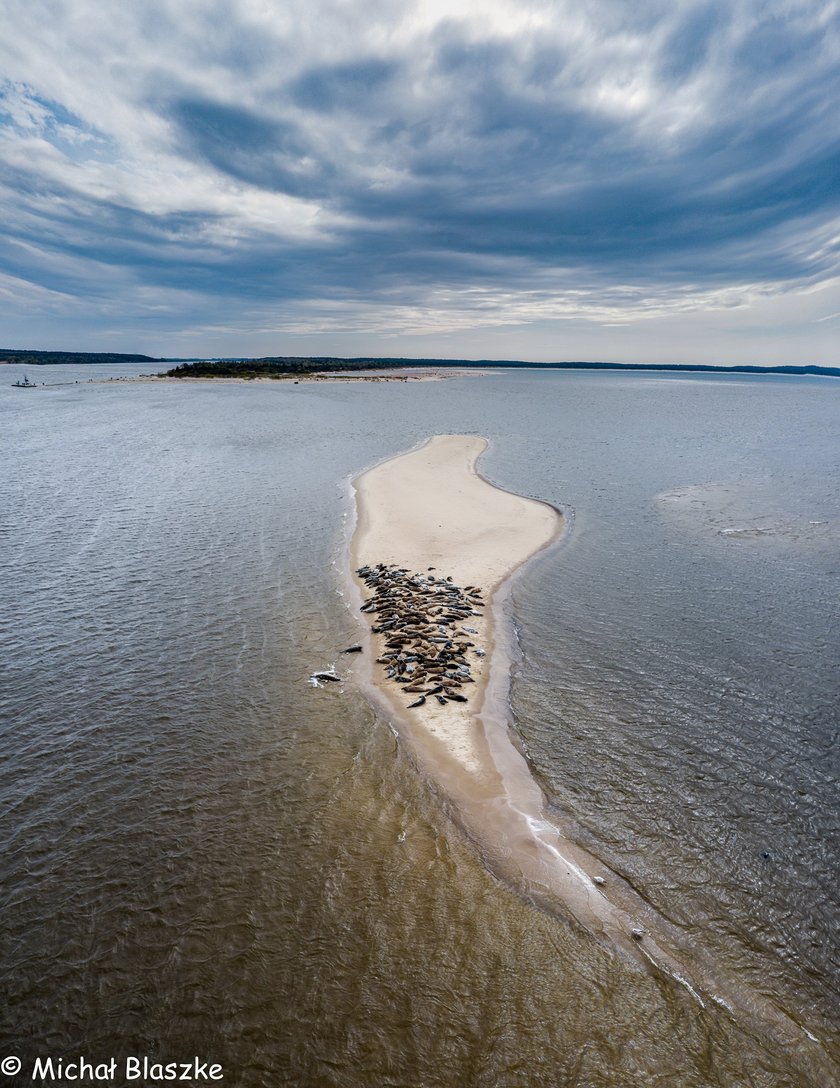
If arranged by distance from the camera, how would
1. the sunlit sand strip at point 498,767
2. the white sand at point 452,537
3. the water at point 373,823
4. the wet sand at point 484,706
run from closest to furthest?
the water at point 373,823
the sunlit sand strip at point 498,767
the wet sand at point 484,706
the white sand at point 452,537

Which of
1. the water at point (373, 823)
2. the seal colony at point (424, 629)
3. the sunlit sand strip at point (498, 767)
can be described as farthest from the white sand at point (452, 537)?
the water at point (373, 823)

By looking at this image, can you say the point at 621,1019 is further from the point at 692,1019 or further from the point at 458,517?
the point at 458,517

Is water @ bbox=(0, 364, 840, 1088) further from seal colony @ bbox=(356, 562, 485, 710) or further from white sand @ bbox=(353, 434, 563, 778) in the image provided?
seal colony @ bbox=(356, 562, 485, 710)

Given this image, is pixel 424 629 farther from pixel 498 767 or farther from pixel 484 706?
pixel 498 767

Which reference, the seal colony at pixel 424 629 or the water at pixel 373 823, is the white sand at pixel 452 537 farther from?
the water at pixel 373 823

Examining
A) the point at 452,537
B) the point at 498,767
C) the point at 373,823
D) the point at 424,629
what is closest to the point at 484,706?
the point at 498,767
